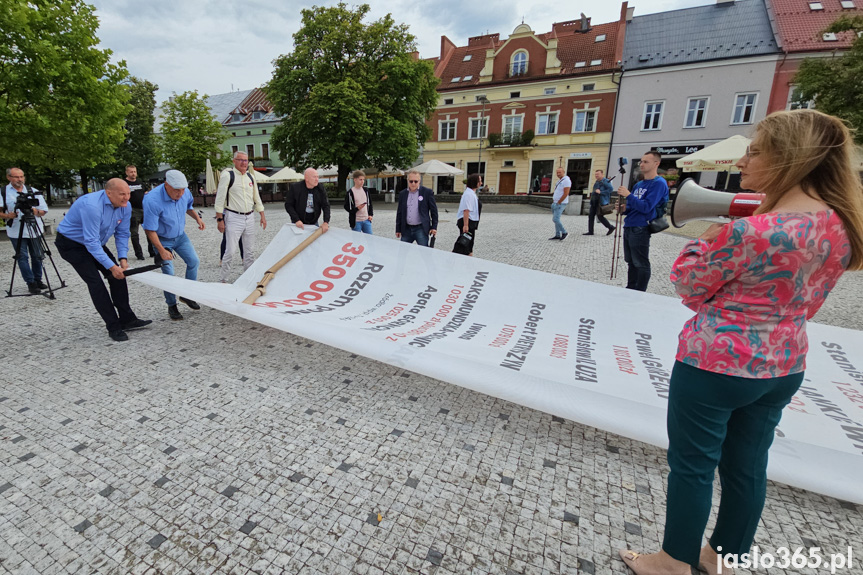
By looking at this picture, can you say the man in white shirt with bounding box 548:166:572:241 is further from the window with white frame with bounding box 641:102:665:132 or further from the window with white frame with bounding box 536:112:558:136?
the window with white frame with bounding box 536:112:558:136

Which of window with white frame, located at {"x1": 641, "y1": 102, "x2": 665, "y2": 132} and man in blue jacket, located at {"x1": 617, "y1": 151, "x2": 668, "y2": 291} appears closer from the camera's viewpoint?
man in blue jacket, located at {"x1": 617, "y1": 151, "x2": 668, "y2": 291}

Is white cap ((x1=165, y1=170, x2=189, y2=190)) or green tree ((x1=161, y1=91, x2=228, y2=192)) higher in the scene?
green tree ((x1=161, y1=91, x2=228, y2=192))

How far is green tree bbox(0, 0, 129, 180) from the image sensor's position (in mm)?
9070

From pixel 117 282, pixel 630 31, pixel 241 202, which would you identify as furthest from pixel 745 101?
pixel 117 282

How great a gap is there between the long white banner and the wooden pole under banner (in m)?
0.07

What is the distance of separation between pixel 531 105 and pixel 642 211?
1219 inches

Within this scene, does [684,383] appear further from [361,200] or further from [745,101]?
[745,101]

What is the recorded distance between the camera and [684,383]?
1.41m

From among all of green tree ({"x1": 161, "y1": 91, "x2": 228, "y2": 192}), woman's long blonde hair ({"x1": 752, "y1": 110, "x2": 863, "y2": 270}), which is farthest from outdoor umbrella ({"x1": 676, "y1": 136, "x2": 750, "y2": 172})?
green tree ({"x1": 161, "y1": 91, "x2": 228, "y2": 192})

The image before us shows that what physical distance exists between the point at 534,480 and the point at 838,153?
1912mm

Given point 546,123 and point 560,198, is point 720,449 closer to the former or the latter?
point 560,198

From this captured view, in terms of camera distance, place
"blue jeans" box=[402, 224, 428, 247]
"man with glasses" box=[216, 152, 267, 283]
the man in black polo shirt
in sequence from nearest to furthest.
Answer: "man with glasses" box=[216, 152, 267, 283], "blue jeans" box=[402, 224, 428, 247], the man in black polo shirt

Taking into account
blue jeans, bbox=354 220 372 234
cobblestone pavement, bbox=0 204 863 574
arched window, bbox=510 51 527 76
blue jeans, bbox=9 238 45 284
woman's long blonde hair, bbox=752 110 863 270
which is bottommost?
cobblestone pavement, bbox=0 204 863 574

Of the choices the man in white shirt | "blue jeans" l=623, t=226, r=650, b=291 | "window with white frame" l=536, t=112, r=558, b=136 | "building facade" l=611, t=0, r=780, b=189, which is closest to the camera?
"blue jeans" l=623, t=226, r=650, b=291
